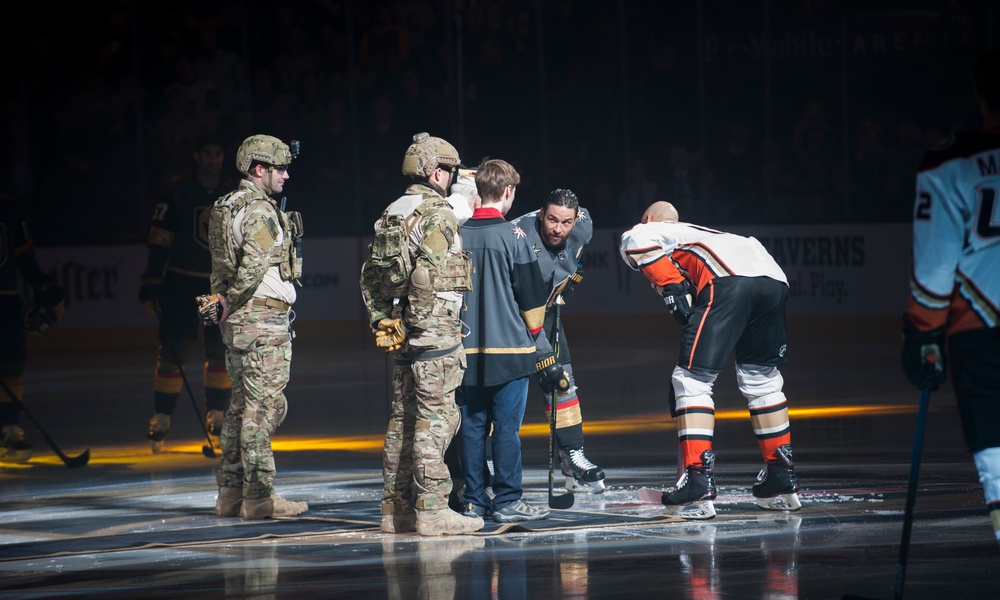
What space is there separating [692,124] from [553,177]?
2169 millimetres

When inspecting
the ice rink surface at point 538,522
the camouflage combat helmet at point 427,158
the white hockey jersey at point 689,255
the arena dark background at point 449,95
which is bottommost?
the ice rink surface at point 538,522

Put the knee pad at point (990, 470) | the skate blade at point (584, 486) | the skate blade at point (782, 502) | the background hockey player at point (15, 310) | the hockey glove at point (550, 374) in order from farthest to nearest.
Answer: the background hockey player at point (15, 310) → the skate blade at point (584, 486) → the hockey glove at point (550, 374) → the skate blade at point (782, 502) → the knee pad at point (990, 470)

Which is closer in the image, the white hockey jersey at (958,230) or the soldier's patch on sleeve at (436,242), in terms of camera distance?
the white hockey jersey at (958,230)

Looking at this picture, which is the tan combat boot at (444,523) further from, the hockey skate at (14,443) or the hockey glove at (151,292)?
the hockey skate at (14,443)

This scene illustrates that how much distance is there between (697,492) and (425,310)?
5.64 ft

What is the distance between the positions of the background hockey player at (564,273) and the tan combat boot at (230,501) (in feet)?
6.33

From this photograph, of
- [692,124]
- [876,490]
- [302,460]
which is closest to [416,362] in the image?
[876,490]

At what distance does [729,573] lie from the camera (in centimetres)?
619

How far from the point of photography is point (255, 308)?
25.6ft

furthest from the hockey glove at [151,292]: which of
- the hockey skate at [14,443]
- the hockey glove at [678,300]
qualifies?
the hockey glove at [678,300]

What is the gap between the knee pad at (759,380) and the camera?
25.3 feet

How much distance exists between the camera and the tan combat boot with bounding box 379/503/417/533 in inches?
289

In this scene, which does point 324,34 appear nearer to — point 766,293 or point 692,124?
point 692,124

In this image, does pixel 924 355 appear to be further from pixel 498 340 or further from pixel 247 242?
pixel 247 242
